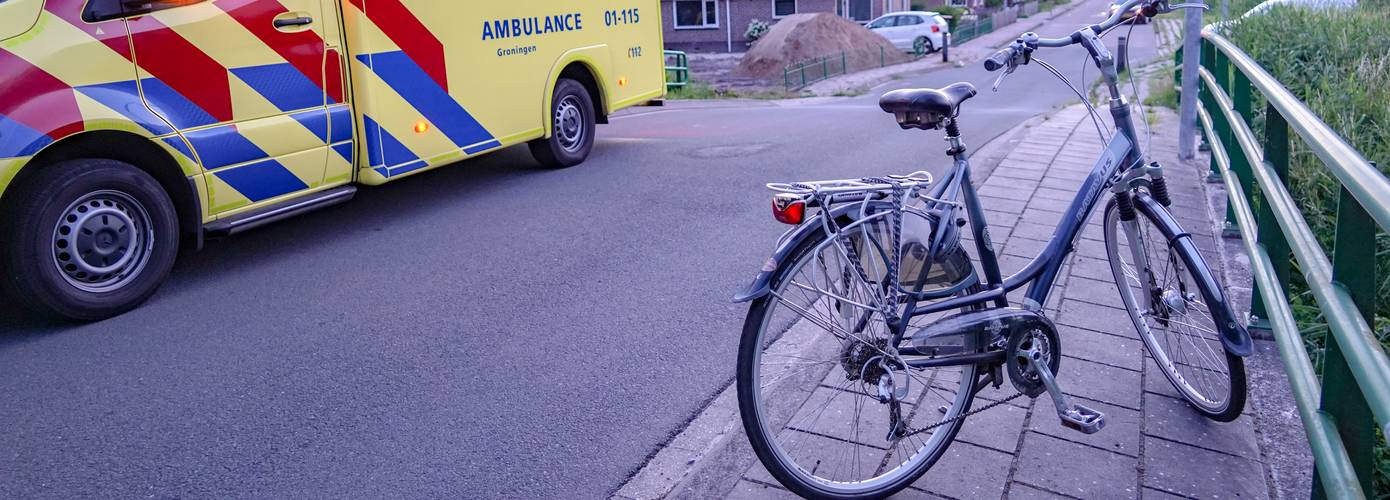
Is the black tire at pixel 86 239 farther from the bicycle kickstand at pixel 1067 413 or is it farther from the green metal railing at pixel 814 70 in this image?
the green metal railing at pixel 814 70

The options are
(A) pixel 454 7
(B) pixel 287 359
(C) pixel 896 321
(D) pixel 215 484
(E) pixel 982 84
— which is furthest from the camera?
(E) pixel 982 84

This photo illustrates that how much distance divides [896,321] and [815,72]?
3099 cm

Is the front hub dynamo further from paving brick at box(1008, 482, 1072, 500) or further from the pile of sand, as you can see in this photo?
the pile of sand

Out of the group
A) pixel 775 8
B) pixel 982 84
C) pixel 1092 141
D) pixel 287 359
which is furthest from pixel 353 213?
pixel 775 8

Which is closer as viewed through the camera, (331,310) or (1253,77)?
(1253,77)

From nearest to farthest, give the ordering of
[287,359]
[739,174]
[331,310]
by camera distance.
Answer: [287,359] < [331,310] < [739,174]

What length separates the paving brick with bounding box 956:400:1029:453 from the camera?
12.8ft

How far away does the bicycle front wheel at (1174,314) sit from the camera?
3.83 metres

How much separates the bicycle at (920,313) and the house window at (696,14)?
45.1m

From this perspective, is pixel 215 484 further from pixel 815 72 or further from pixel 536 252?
pixel 815 72

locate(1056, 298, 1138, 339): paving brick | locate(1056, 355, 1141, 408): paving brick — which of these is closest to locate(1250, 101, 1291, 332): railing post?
locate(1056, 355, 1141, 408): paving brick

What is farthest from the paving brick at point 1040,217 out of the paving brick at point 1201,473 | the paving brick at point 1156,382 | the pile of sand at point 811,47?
the pile of sand at point 811,47

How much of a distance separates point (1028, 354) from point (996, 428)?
1.79 ft

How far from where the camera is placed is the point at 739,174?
30.9 ft
